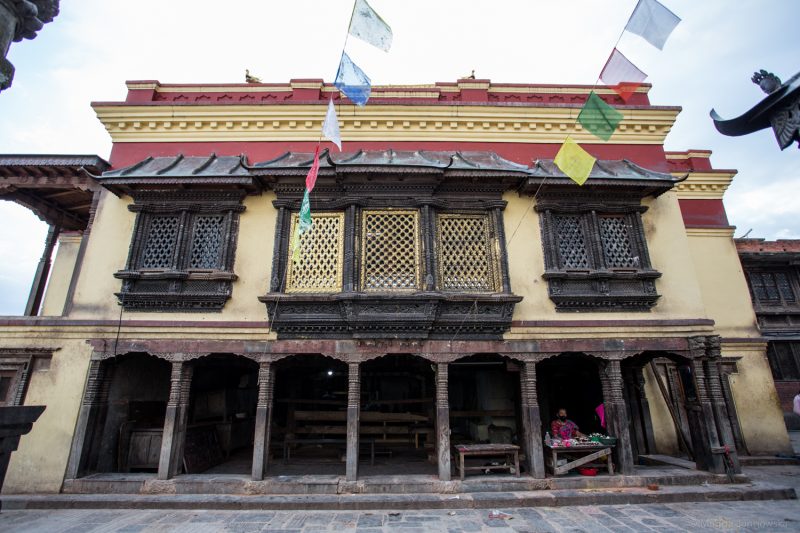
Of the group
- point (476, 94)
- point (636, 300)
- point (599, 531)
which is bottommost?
point (599, 531)

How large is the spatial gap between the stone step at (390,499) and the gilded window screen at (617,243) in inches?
177

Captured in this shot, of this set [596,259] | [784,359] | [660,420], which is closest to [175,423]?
[596,259]

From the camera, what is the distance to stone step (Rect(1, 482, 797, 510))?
673 centimetres

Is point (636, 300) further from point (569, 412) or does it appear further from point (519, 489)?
point (519, 489)

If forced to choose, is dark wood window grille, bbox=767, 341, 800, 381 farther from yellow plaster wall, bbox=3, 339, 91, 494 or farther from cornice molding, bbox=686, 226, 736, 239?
yellow plaster wall, bbox=3, 339, 91, 494

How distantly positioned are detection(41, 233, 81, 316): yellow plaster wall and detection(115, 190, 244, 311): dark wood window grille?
5.60m

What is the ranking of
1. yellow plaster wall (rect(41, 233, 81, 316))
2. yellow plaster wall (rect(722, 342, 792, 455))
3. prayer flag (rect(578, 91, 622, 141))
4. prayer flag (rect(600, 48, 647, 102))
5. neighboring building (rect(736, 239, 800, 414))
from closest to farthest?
prayer flag (rect(600, 48, 647, 102)), prayer flag (rect(578, 91, 622, 141)), yellow plaster wall (rect(722, 342, 792, 455)), yellow plaster wall (rect(41, 233, 81, 316)), neighboring building (rect(736, 239, 800, 414))

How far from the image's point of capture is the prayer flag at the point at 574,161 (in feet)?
23.8

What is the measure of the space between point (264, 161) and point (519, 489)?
8.90 meters

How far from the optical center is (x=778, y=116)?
4.09m

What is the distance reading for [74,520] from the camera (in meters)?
6.29

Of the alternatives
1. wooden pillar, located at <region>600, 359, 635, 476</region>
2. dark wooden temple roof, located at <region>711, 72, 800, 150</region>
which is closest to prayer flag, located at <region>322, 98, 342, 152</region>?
dark wooden temple roof, located at <region>711, 72, 800, 150</region>

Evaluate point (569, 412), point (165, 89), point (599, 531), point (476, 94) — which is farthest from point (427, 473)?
point (165, 89)

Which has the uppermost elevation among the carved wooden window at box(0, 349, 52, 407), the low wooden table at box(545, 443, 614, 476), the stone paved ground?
the carved wooden window at box(0, 349, 52, 407)
